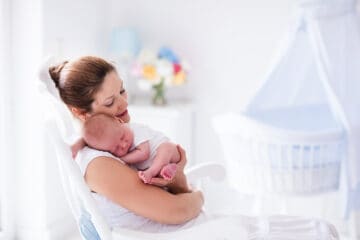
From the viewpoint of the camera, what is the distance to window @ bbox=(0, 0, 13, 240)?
10.1 feet

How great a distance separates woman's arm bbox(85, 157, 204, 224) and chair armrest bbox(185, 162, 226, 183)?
14.4 inches

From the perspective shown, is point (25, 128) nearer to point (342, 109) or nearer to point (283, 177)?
point (283, 177)

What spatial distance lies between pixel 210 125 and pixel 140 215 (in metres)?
2.18

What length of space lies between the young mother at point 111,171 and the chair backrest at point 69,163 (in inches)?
1.5

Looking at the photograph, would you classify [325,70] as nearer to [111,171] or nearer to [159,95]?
[159,95]

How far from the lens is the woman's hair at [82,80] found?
5.33 feet

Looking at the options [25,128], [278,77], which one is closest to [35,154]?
[25,128]

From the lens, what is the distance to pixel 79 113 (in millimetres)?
1690

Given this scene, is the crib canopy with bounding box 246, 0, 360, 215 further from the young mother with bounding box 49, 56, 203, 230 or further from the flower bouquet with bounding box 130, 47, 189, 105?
the young mother with bounding box 49, 56, 203, 230

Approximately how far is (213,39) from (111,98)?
2.17 m

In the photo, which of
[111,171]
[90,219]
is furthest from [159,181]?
[90,219]

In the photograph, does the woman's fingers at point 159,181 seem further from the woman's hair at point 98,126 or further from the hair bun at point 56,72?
Answer: the hair bun at point 56,72

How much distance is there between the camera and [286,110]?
11.2 ft

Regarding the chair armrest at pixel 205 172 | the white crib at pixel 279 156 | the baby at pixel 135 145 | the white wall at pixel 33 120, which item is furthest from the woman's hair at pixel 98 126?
the white wall at pixel 33 120
